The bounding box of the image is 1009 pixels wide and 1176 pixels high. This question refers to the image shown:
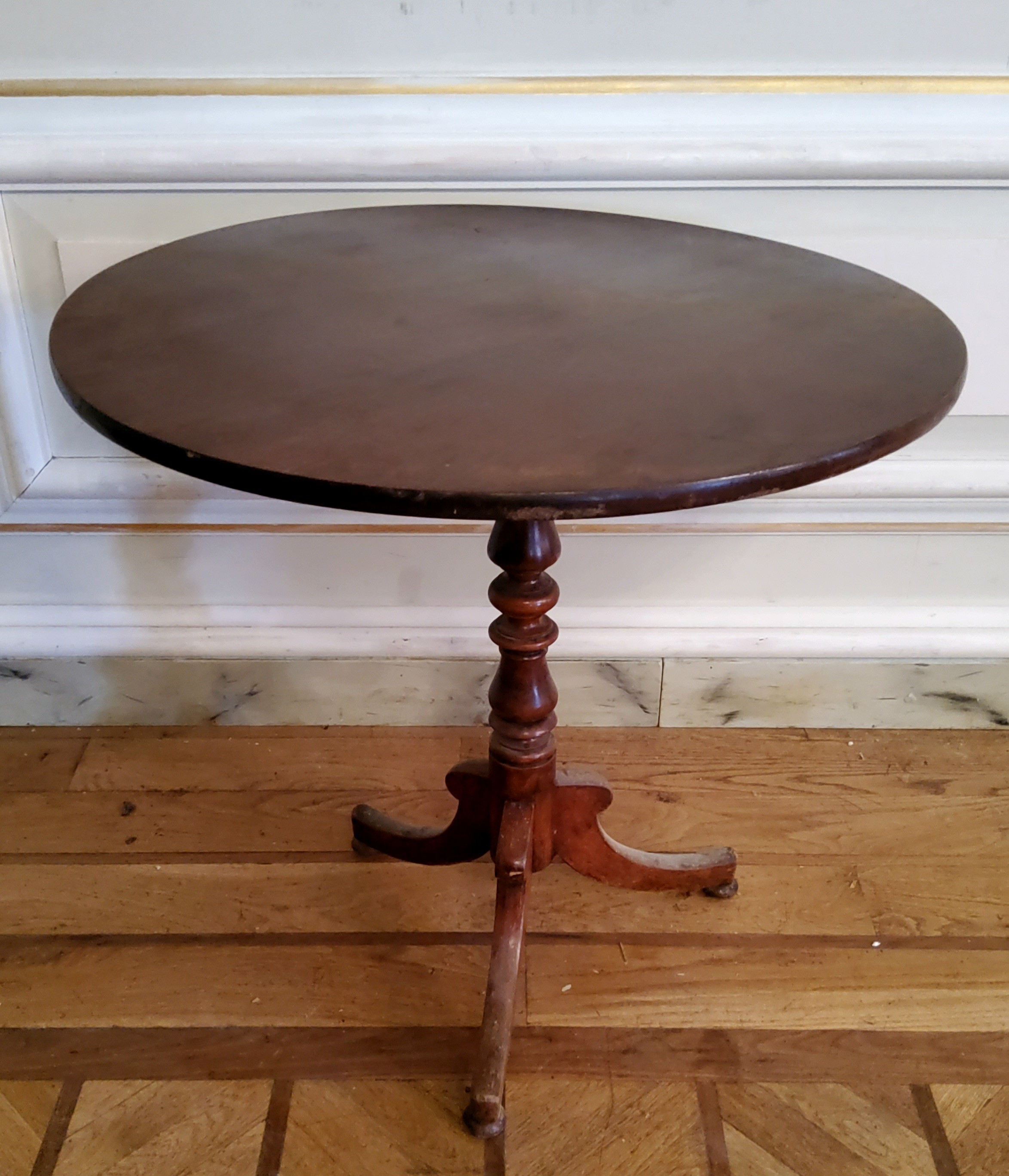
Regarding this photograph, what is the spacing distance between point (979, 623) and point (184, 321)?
1.08 m

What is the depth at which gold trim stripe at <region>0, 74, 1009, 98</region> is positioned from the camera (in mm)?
1053

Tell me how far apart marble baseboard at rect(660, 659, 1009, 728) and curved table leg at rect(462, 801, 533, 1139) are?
17.3 inches

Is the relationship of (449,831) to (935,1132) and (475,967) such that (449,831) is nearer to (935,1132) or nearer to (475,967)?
(475,967)

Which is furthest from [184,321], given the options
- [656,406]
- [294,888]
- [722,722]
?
[722,722]

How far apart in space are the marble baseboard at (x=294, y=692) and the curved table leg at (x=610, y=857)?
0.28 metres

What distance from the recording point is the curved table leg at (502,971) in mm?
901

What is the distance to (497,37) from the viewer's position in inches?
41.1

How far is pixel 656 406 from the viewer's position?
63 centimetres

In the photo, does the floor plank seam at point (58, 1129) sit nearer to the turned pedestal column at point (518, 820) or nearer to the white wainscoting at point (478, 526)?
the turned pedestal column at point (518, 820)

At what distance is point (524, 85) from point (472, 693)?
2.47 ft

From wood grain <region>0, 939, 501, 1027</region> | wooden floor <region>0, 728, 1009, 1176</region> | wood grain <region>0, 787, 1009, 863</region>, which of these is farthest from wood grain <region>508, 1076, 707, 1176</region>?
wood grain <region>0, 787, 1009, 863</region>

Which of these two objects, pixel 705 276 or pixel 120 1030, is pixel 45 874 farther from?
pixel 705 276

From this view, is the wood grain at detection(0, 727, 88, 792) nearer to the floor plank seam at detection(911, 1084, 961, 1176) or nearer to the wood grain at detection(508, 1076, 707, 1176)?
the wood grain at detection(508, 1076, 707, 1176)

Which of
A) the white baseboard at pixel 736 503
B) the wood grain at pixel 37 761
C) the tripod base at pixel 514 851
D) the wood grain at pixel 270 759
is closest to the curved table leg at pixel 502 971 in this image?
the tripod base at pixel 514 851
